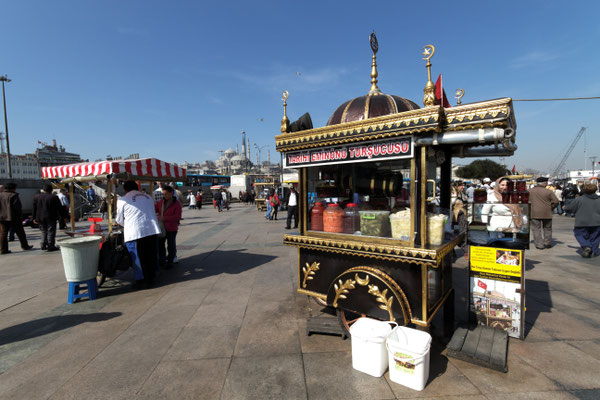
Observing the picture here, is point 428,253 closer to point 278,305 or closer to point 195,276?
point 278,305

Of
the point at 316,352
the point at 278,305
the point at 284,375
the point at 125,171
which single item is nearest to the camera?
the point at 284,375

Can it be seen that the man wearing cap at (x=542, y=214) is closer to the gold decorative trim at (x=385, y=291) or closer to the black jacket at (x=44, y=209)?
the gold decorative trim at (x=385, y=291)

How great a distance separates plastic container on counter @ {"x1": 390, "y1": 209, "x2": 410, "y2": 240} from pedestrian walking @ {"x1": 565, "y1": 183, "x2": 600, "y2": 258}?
688 centimetres

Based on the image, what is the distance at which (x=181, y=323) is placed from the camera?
3666mm

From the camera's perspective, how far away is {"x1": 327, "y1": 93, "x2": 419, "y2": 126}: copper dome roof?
3331 millimetres

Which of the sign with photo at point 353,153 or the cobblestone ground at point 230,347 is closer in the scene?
the cobblestone ground at point 230,347

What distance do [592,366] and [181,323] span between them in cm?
451

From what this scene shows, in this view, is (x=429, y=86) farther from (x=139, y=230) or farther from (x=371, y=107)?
(x=139, y=230)

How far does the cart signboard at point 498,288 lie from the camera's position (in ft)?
9.77

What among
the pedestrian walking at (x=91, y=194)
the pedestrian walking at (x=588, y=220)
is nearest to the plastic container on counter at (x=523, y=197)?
the pedestrian walking at (x=588, y=220)

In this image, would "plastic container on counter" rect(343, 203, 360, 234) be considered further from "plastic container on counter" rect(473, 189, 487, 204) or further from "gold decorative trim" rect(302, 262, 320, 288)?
"plastic container on counter" rect(473, 189, 487, 204)

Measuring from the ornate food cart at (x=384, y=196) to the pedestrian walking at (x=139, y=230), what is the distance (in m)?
2.97

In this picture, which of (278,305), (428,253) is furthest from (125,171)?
(428,253)

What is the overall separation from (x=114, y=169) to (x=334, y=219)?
418cm
